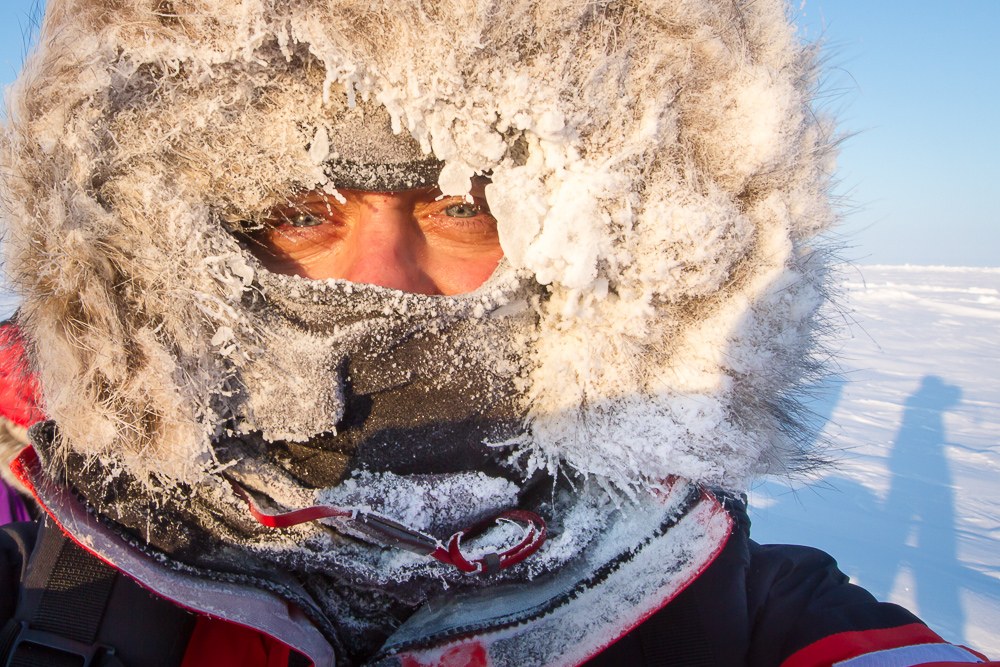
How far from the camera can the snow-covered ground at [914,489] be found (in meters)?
3.15

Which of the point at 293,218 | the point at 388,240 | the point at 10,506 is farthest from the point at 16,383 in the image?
the point at 388,240

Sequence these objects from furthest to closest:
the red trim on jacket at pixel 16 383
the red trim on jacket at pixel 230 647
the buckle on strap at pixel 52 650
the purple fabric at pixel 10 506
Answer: the purple fabric at pixel 10 506, the red trim on jacket at pixel 16 383, the red trim on jacket at pixel 230 647, the buckle on strap at pixel 52 650

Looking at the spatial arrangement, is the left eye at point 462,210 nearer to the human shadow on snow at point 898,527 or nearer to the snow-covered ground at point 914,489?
the snow-covered ground at point 914,489

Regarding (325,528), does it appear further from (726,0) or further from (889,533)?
(889,533)

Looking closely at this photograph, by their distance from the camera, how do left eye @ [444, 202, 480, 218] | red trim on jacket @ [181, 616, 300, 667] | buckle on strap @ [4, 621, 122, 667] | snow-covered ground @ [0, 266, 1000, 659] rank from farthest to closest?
snow-covered ground @ [0, 266, 1000, 659]
left eye @ [444, 202, 480, 218]
red trim on jacket @ [181, 616, 300, 667]
buckle on strap @ [4, 621, 122, 667]

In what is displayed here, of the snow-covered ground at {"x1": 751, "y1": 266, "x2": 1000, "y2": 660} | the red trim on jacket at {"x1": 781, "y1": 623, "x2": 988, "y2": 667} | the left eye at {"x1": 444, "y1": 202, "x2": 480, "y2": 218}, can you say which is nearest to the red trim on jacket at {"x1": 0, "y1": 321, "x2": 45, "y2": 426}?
the left eye at {"x1": 444, "y1": 202, "x2": 480, "y2": 218}

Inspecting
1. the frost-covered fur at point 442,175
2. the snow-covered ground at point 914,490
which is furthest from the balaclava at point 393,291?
the snow-covered ground at point 914,490

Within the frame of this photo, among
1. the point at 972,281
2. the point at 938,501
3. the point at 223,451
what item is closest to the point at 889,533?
the point at 938,501

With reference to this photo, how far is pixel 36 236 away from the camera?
952mm

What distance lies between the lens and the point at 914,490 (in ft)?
14.2

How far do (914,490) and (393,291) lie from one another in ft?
15.2

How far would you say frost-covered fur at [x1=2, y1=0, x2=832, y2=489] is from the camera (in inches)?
36.1

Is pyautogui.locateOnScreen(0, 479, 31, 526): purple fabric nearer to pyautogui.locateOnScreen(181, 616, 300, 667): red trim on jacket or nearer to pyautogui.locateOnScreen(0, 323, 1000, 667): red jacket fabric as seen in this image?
pyautogui.locateOnScreen(0, 323, 1000, 667): red jacket fabric

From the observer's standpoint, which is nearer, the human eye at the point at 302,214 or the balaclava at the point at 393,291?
the balaclava at the point at 393,291
